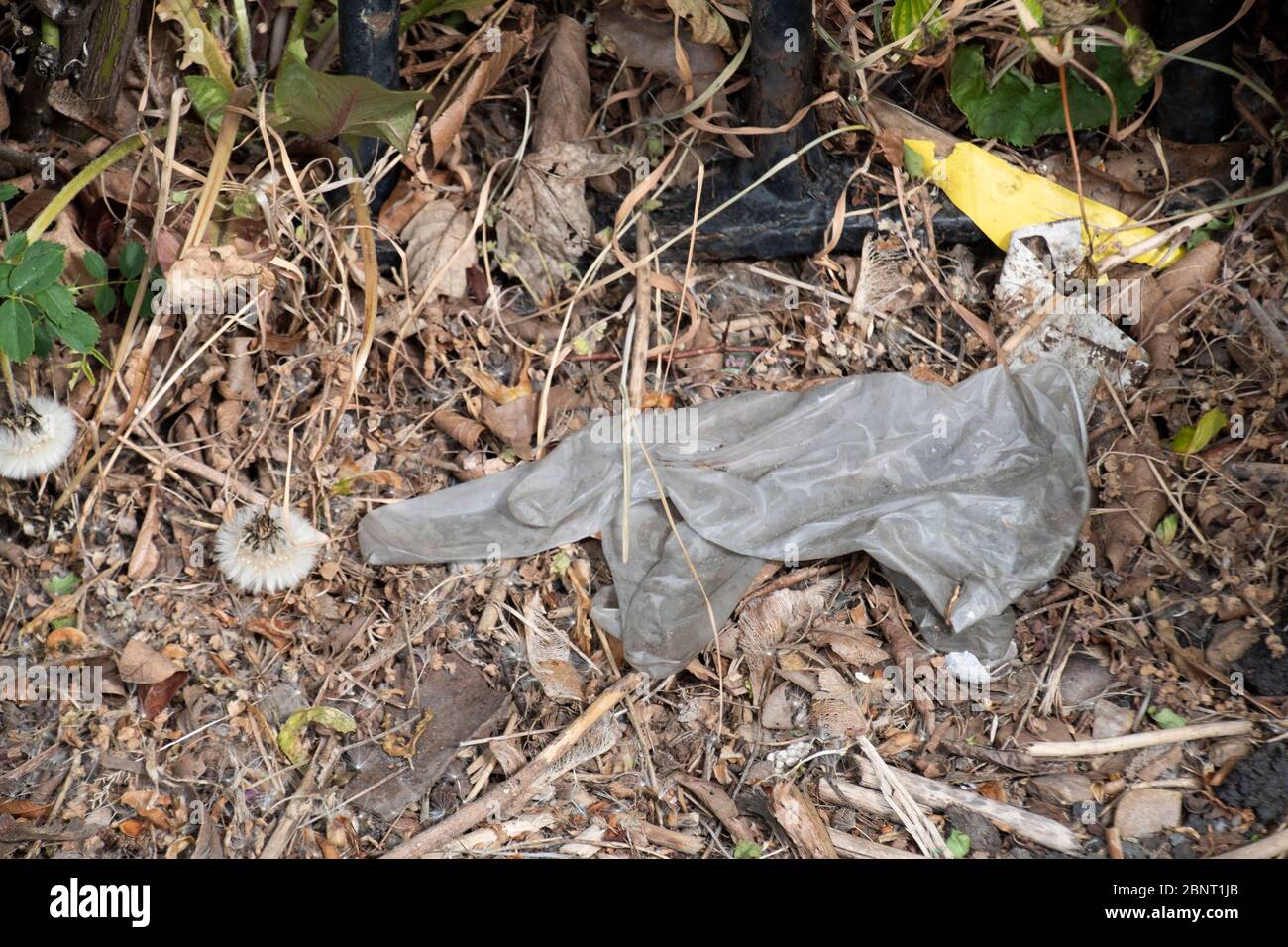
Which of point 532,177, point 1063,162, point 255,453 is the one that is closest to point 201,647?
point 255,453

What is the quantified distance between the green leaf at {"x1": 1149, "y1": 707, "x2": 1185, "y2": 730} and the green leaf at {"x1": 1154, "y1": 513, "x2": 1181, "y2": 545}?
341 millimetres

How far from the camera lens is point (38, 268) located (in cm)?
189

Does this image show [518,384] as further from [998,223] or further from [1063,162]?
[1063,162]

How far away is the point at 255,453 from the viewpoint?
2.16 meters

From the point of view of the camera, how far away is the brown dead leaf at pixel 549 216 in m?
2.29

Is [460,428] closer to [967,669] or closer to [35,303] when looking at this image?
[35,303]

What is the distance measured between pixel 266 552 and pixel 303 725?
35 centimetres

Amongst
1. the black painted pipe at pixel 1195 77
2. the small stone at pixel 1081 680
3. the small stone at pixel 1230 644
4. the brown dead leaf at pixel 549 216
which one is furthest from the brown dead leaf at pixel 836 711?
the black painted pipe at pixel 1195 77

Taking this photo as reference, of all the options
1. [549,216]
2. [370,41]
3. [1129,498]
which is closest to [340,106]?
[370,41]

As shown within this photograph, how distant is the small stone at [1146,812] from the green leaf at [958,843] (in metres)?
0.27

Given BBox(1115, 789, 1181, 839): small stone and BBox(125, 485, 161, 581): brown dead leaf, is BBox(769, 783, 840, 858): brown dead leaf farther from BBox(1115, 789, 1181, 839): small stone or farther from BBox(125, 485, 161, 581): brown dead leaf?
BBox(125, 485, 161, 581): brown dead leaf

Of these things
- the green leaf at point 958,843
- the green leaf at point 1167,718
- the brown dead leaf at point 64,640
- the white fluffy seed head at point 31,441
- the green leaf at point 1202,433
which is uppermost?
the green leaf at point 1202,433

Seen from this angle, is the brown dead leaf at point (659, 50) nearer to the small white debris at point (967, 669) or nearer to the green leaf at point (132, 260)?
the green leaf at point (132, 260)

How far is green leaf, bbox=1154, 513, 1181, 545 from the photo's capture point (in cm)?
204
